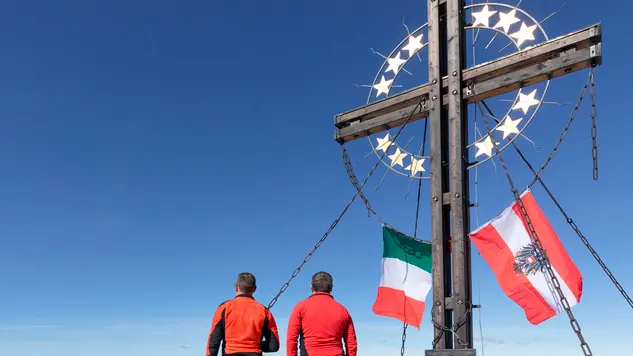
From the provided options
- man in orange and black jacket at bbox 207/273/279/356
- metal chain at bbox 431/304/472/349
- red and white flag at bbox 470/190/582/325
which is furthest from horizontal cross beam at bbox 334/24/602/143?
man in orange and black jacket at bbox 207/273/279/356

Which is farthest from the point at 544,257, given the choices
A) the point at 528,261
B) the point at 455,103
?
the point at 455,103

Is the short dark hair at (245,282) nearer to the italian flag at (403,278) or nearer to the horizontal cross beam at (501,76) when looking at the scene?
the italian flag at (403,278)

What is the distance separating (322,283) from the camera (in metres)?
6.40

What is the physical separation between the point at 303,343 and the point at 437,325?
2722 mm

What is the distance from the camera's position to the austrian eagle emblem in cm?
817

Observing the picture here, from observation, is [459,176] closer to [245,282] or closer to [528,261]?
[528,261]

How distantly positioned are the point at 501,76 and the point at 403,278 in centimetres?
332

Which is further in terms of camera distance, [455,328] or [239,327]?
[455,328]

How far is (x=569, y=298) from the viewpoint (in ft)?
26.1

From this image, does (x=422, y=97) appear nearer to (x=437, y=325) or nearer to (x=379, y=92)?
(x=379, y=92)

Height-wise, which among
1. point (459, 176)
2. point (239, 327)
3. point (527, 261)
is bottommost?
point (239, 327)

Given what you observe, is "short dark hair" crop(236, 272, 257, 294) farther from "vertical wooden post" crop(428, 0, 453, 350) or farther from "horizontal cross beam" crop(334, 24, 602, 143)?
"horizontal cross beam" crop(334, 24, 602, 143)

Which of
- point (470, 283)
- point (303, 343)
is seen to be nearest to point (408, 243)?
point (470, 283)

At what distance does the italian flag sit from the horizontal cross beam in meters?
1.78
